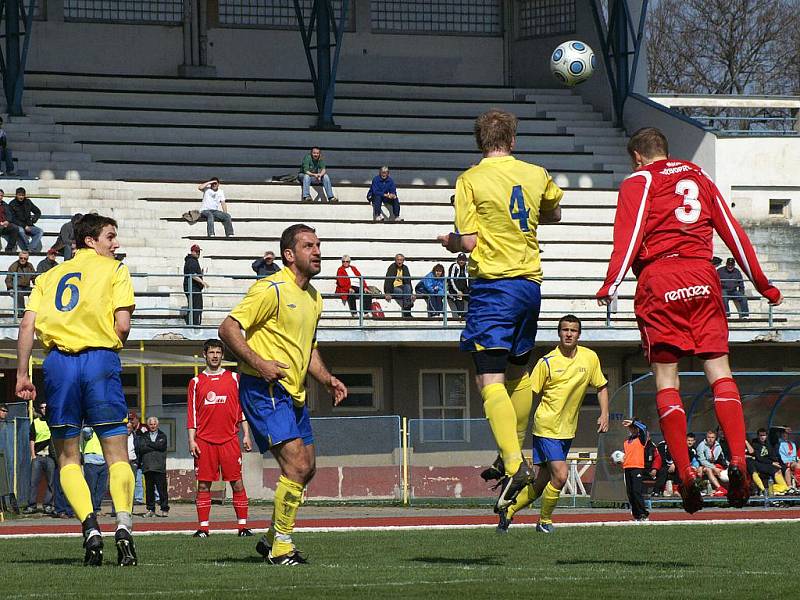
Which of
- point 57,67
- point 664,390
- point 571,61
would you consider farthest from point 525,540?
point 57,67

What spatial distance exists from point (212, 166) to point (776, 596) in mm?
29660

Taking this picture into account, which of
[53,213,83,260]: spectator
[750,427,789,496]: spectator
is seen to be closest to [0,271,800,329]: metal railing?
[53,213,83,260]: spectator

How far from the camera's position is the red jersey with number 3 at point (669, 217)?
9.39 metres

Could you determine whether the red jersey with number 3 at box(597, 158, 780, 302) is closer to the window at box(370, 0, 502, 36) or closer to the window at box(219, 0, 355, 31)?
the window at box(219, 0, 355, 31)

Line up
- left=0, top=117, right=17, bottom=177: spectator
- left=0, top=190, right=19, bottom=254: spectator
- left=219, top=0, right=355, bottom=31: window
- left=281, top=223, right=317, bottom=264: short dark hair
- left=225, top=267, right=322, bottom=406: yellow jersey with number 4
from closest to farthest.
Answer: left=225, top=267, right=322, bottom=406: yellow jersey with number 4 < left=281, top=223, right=317, bottom=264: short dark hair < left=0, top=190, right=19, bottom=254: spectator < left=0, top=117, right=17, bottom=177: spectator < left=219, top=0, right=355, bottom=31: window

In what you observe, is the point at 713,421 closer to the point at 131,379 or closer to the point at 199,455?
the point at 199,455

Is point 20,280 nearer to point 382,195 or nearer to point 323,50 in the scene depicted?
point 382,195

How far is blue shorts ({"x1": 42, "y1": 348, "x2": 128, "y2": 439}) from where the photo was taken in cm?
977

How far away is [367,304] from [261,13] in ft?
44.4

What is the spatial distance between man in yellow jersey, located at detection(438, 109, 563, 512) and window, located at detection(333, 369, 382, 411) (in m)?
22.2

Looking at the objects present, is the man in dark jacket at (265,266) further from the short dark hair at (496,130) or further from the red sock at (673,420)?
the red sock at (673,420)

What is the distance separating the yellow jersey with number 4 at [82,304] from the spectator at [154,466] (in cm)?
1323

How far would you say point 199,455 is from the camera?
643 inches

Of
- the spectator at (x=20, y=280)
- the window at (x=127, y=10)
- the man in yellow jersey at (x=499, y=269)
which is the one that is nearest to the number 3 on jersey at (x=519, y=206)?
the man in yellow jersey at (x=499, y=269)
